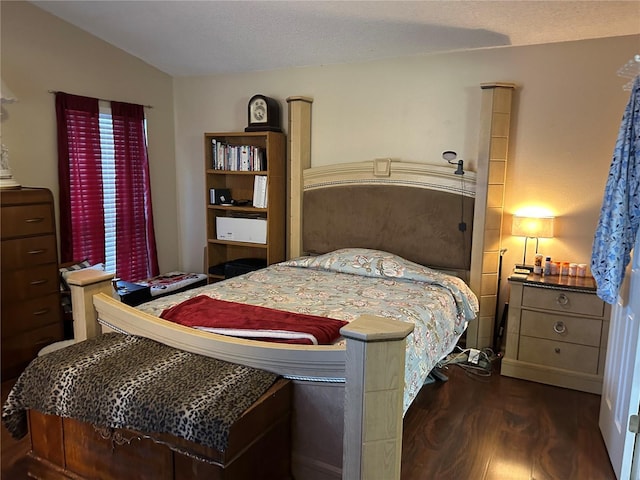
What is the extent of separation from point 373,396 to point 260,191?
276 cm

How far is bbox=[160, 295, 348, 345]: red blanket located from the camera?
81.4 inches

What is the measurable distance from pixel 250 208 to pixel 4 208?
179 cm

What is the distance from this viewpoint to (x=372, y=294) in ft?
9.44

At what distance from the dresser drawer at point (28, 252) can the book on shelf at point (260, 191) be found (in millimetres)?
1564

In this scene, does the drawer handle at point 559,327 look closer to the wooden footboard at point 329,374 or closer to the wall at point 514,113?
the wall at point 514,113

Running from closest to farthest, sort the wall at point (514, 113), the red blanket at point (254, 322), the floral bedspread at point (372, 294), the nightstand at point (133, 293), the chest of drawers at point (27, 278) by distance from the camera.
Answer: the red blanket at point (254, 322) → the floral bedspread at point (372, 294) → the chest of drawers at point (27, 278) → the wall at point (514, 113) → the nightstand at point (133, 293)

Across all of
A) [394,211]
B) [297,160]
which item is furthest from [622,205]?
[297,160]

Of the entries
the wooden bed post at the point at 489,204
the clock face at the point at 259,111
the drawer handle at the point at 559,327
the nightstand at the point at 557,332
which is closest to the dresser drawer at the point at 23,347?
the clock face at the point at 259,111

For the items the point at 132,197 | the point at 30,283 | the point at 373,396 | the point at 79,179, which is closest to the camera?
the point at 373,396

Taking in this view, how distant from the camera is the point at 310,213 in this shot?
4027mm

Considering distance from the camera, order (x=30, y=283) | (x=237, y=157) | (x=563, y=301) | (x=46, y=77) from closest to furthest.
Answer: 1. (x=563, y=301)
2. (x=30, y=283)
3. (x=46, y=77)
4. (x=237, y=157)

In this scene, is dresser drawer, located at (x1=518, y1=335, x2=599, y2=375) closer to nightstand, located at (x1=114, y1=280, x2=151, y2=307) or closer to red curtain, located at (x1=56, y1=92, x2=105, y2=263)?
nightstand, located at (x1=114, y1=280, x2=151, y2=307)

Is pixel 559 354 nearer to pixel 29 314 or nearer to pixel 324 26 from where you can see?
pixel 324 26

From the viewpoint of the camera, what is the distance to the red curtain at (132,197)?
13.6 ft
